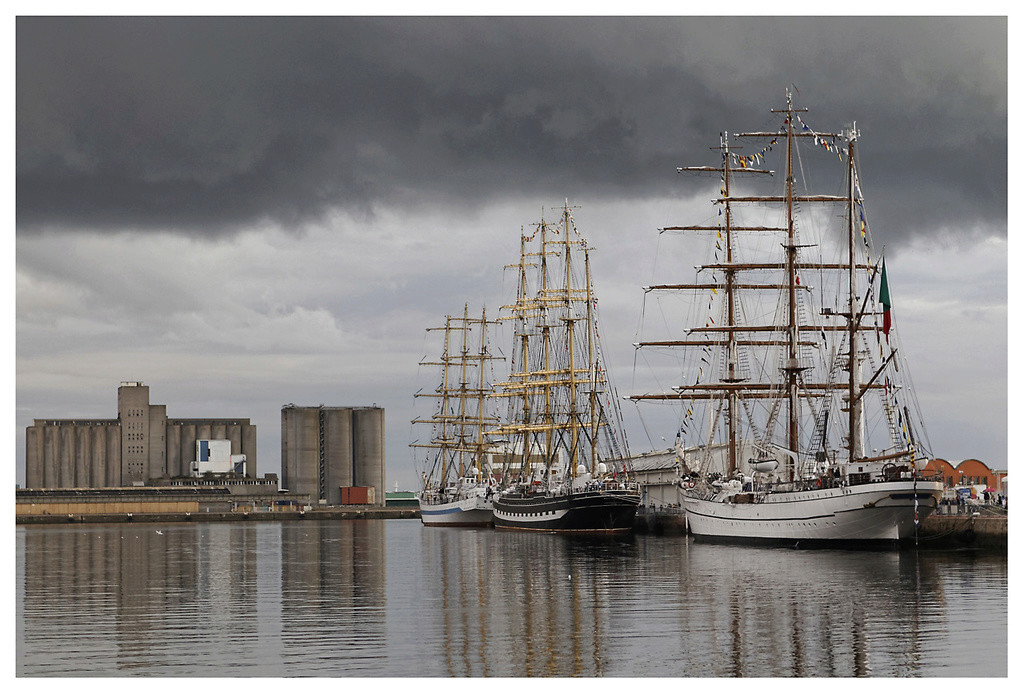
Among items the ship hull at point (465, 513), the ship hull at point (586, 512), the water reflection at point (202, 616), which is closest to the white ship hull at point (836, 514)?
the ship hull at point (586, 512)

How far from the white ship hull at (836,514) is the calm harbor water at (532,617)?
4.63 meters

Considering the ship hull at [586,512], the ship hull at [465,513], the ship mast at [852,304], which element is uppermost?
the ship mast at [852,304]

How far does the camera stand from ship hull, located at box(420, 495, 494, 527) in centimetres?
13275

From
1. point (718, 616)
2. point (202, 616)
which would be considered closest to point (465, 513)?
point (202, 616)

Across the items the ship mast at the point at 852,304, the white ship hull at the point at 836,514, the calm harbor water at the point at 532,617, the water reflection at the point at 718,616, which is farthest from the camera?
the ship mast at the point at 852,304

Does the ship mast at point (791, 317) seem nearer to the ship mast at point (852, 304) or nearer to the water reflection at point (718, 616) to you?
the ship mast at point (852, 304)

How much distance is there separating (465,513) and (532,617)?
3979 inches

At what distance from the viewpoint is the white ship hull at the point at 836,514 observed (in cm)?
6306

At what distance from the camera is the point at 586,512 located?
96.0 m

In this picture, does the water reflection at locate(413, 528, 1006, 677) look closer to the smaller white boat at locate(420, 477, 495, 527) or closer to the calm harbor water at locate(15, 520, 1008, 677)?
the calm harbor water at locate(15, 520, 1008, 677)

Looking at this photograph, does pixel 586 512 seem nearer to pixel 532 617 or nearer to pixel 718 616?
pixel 532 617

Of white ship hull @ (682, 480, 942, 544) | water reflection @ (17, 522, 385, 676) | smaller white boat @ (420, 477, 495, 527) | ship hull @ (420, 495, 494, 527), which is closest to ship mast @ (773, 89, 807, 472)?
white ship hull @ (682, 480, 942, 544)

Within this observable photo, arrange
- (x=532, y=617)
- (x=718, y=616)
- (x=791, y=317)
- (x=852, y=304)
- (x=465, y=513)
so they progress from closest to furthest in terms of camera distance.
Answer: (x=718, y=616)
(x=532, y=617)
(x=852, y=304)
(x=791, y=317)
(x=465, y=513)

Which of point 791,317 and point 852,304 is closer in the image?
point 852,304
